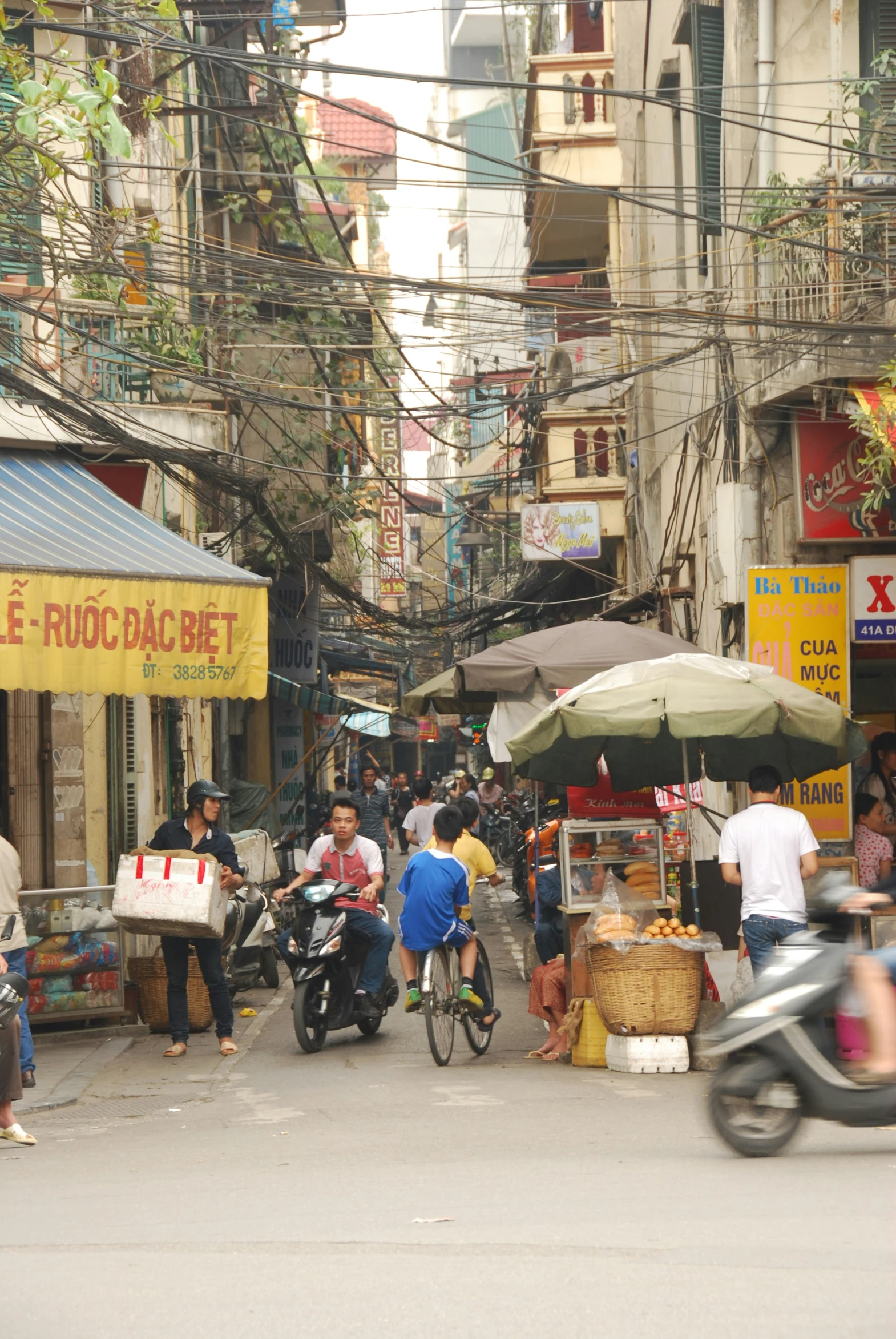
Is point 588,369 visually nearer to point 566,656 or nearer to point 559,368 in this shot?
point 559,368

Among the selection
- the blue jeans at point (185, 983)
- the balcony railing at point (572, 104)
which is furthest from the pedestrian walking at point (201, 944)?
the balcony railing at point (572, 104)

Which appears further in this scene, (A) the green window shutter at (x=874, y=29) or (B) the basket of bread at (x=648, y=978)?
(A) the green window shutter at (x=874, y=29)

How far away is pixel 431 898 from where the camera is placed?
33.5ft

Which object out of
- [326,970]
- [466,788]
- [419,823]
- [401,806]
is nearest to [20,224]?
[326,970]

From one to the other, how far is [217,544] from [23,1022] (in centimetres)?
984

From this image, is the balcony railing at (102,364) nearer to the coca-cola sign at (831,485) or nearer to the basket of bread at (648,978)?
the coca-cola sign at (831,485)

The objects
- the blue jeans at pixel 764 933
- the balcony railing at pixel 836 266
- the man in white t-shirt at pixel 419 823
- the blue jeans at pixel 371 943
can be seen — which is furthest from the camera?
the man in white t-shirt at pixel 419 823

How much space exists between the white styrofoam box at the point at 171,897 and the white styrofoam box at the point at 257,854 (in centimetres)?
358

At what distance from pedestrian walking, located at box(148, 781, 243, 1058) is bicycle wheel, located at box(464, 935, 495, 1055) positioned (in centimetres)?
179

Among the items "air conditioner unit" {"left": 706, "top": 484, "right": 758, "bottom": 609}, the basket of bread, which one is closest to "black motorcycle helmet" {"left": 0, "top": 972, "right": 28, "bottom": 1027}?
the basket of bread

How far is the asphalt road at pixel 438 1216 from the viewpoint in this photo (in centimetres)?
440

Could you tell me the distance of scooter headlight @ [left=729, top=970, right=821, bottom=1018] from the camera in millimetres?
6398

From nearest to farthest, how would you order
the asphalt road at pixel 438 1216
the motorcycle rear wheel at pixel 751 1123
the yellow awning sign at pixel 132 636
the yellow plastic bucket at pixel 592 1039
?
the asphalt road at pixel 438 1216 → the motorcycle rear wheel at pixel 751 1123 → the yellow plastic bucket at pixel 592 1039 → the yellow awning sign at pixel 132 636

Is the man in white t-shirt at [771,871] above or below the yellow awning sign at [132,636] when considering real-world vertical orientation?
below
